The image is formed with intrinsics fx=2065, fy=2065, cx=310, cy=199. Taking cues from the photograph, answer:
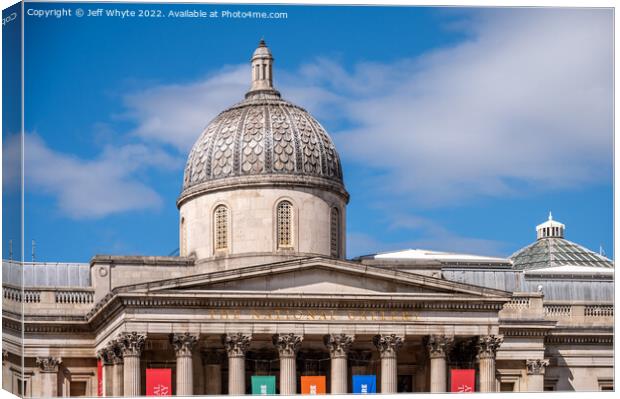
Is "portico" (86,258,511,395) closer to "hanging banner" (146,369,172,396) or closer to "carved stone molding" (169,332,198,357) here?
"carved stone molding" (169,332,198,357)

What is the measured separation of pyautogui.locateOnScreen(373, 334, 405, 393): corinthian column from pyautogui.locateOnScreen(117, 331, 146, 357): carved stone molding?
1139 centimetres

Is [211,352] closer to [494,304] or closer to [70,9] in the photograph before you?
[494,304]

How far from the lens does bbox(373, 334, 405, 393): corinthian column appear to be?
99062mm

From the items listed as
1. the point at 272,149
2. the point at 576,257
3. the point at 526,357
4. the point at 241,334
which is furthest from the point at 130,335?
the point at 576,257

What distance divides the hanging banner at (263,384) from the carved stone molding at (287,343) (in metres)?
1.32

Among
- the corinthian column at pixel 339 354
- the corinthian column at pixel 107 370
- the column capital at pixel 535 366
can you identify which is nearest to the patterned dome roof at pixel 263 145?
the corinthian column at pixel 339 354

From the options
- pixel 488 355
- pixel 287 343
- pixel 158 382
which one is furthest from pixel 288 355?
pixel 488 355

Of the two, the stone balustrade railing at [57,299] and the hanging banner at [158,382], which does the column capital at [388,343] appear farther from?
the stone balustrade railing at [57,299]

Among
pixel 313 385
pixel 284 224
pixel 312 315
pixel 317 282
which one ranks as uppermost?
pixel 284 224

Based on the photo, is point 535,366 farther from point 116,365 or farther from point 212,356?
point 116,365

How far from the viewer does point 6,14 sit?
77.8 metres

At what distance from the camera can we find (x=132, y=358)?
96812mm

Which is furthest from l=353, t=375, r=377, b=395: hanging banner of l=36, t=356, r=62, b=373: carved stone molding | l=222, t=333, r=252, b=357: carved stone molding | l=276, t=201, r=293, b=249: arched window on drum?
l=36, t=356, r=62, b=373: carved stone molding

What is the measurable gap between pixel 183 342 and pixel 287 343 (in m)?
4.95
